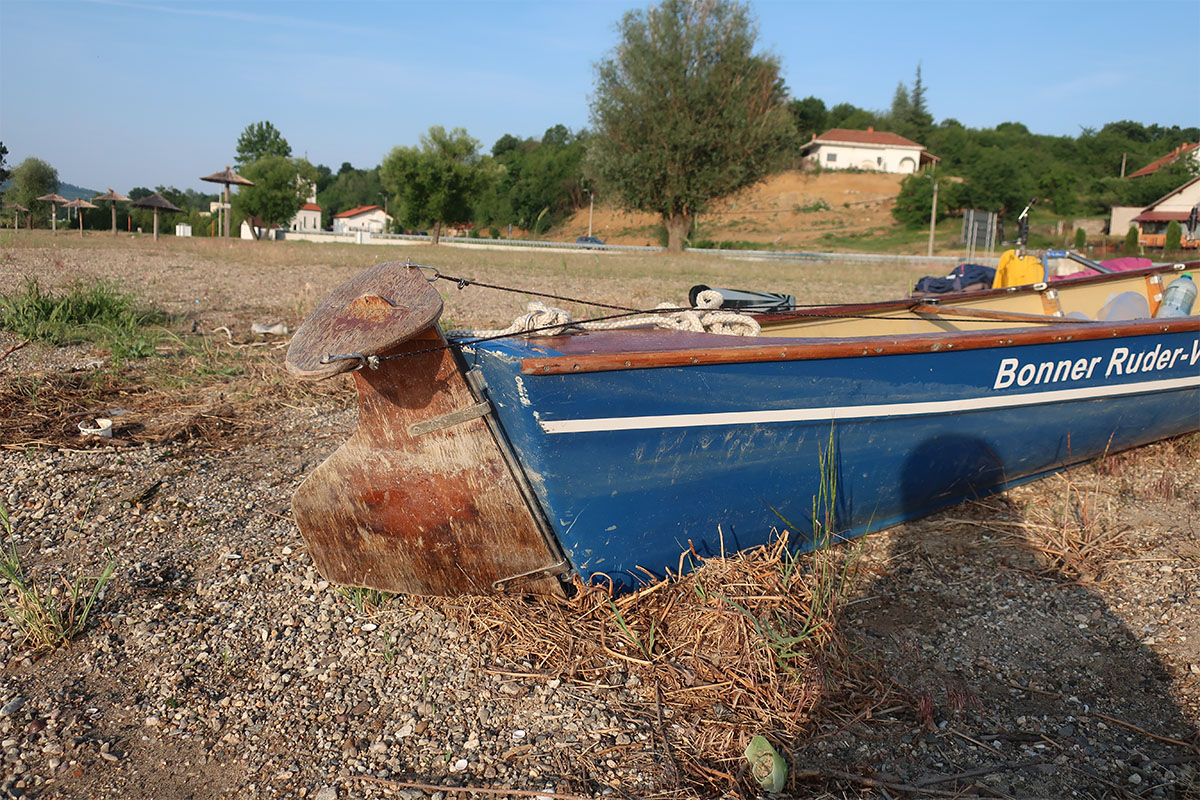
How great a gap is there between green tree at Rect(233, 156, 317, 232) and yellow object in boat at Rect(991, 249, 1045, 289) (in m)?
56.2

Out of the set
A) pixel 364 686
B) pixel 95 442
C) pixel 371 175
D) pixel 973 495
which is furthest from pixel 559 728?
pixel 371 175

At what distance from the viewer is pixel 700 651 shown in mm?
2906

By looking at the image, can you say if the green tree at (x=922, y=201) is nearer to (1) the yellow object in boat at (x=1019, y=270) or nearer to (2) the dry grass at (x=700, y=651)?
(1) the yellow object in boat at (x=1019, y=270)

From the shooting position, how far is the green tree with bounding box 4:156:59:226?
4656 cm

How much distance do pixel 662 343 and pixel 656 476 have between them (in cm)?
50

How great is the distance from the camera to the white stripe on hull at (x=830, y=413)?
116 inches

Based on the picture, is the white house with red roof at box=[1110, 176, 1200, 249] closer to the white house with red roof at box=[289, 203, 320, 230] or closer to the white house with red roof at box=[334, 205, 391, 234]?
the white house with red roof at box=[334, 205, 391, 234]

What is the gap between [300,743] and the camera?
2463mm

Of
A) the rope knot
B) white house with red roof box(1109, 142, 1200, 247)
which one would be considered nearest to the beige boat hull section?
the rope knot

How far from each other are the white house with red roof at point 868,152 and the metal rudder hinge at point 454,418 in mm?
79248

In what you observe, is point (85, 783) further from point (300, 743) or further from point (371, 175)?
point (371, 175)

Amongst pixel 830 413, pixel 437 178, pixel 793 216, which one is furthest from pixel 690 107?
pixel 793 216

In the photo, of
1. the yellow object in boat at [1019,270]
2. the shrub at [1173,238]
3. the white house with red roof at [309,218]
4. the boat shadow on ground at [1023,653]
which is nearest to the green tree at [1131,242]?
the shrub at [1173,238]

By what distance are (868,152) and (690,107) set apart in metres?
53.0
